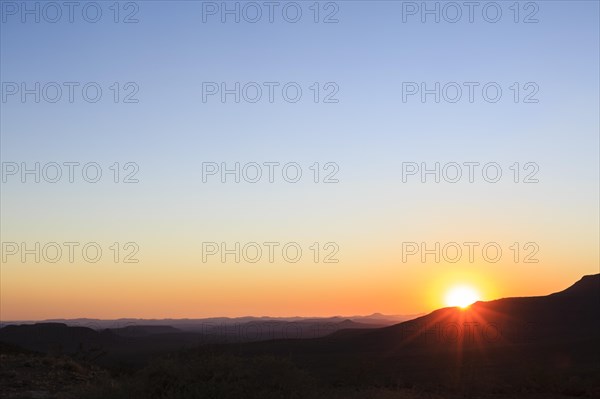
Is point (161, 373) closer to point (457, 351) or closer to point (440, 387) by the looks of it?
point (440, 387)

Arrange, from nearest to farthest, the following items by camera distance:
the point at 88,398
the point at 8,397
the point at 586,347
Result: 1. the point at 88,398
2. the point at 8,397
3. the point at 586,347

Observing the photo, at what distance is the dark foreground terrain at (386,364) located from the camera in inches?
704

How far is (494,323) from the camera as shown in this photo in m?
78.8

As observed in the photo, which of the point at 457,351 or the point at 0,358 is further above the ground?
the point at 0,358

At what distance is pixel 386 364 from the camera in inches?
1895

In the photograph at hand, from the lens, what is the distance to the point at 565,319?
77625 millimetres

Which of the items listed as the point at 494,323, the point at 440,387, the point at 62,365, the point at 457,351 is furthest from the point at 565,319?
the point at 62,365

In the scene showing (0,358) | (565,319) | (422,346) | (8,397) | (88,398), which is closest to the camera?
(88,398)

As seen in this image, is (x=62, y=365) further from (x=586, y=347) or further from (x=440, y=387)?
(x=586, y=347)

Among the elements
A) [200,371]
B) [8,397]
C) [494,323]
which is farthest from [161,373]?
[494,323]

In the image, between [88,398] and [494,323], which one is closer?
[88,398]

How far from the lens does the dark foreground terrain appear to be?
704 inches

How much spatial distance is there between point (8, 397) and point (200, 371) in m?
5.42

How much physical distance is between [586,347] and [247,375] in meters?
42.9
